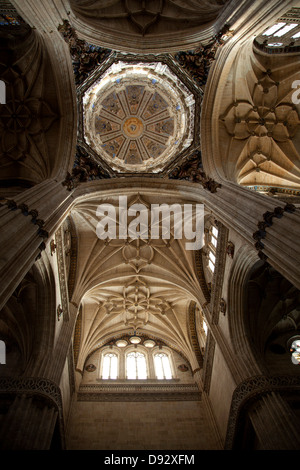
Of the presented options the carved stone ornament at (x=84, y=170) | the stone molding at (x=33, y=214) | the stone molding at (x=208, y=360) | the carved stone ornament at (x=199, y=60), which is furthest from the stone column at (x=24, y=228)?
the stone molding at (x=208, y=360)

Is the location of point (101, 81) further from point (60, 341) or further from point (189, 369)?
point (189, 369)

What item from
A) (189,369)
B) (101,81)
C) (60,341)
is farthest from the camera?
(189,369)

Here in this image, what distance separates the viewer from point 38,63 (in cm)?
1208

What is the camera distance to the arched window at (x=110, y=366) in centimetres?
1491

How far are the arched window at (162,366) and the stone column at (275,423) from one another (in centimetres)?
704

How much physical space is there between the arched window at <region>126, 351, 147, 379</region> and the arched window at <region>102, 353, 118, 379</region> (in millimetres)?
615

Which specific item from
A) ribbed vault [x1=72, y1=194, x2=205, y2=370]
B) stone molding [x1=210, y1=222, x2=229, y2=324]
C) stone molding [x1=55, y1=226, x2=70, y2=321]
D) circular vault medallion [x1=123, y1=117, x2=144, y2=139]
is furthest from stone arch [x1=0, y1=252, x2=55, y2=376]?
circular vault medallion [x1=123, y1=117, x2=144, y2=139]

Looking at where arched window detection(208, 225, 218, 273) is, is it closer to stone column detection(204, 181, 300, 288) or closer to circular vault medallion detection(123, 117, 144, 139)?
stone column detection(204, 181, 300, 288)

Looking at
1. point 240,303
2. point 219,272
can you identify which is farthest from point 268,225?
point 219,272

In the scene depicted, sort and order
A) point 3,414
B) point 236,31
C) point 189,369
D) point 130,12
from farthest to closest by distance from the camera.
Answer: point 189,369 → point 130,12 → point 236,31 → point 3,414

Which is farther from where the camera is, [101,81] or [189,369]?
[189,369]

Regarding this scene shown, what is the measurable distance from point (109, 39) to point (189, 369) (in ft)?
49.1

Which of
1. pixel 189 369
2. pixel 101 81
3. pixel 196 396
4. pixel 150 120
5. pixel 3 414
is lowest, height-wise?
pixel 3 414

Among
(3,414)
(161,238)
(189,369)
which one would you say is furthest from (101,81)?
(189,369)
